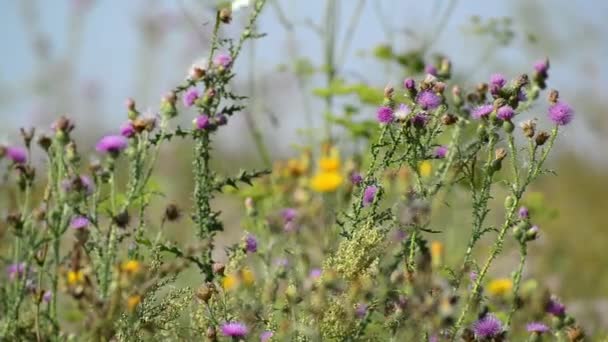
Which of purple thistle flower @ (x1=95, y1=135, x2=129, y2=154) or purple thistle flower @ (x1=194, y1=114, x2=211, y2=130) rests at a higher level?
purple thistle flower @ (x1=194, y1=114, x2=211, y2=130)

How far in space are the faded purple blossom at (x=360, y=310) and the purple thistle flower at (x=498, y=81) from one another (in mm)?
665

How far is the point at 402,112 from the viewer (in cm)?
221

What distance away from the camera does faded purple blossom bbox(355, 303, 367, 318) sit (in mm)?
2001

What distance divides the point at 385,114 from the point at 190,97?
1.49 ft

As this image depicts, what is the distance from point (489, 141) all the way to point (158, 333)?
89 cm

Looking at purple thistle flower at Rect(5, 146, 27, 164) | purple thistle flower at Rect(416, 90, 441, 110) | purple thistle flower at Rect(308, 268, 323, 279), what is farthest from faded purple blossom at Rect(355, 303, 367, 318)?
purple thistle flower at Rect(5, 146, 27, 164)

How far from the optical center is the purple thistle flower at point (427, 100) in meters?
2.22

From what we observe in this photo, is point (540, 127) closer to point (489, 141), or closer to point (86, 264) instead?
point (489, 141)

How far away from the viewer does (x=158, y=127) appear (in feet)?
6.89

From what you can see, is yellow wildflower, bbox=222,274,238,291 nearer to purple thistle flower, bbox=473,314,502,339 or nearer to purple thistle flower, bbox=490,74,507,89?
purple thistle flower, bbox=473,314,502,339

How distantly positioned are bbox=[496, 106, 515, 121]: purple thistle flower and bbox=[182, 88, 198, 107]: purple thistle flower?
0.71 meters

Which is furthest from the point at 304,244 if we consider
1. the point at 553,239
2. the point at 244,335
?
the point at 553,239

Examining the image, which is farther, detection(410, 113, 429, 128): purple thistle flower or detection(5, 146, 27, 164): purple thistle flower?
detection(410, 113, 429, 128): purple thistle flower

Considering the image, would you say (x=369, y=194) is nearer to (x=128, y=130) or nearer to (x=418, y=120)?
(x=418, y=120)
